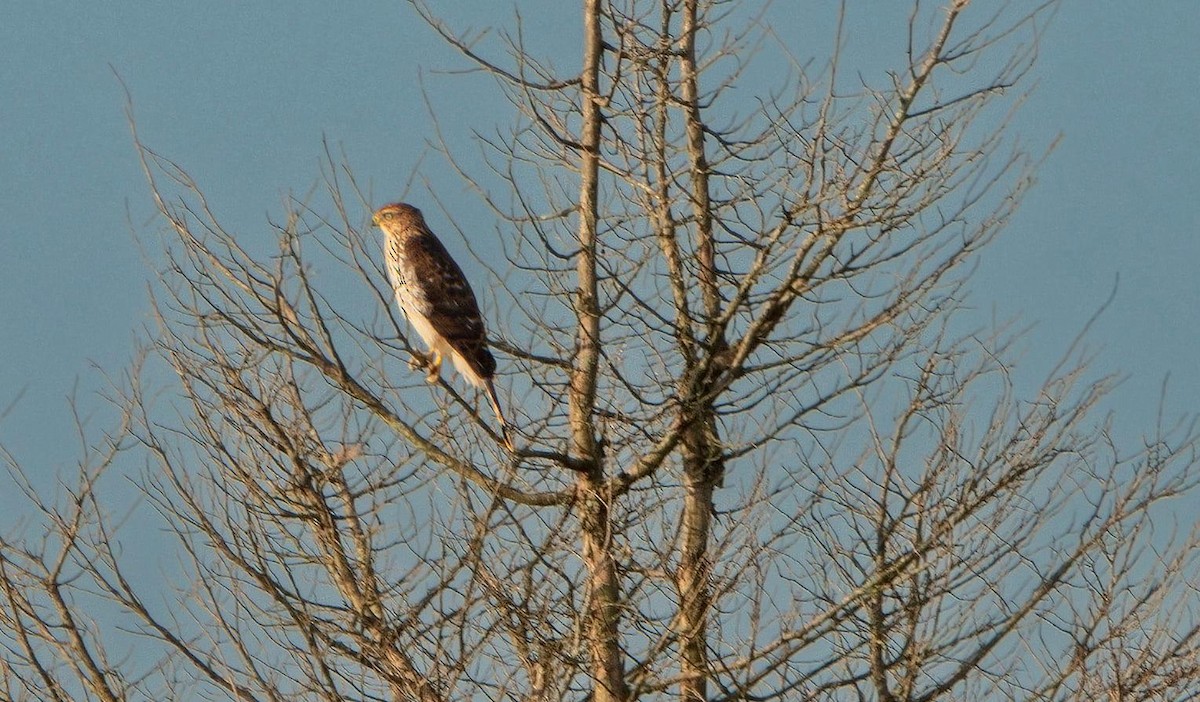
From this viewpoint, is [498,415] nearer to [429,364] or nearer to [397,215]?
[429,364]

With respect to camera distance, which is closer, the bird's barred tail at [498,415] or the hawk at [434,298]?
the bird's barred tail at [498,415]

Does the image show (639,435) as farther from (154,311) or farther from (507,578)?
(154,311)

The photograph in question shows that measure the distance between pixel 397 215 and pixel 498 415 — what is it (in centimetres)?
274

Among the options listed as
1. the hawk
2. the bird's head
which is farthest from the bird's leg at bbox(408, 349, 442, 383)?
the bird's head

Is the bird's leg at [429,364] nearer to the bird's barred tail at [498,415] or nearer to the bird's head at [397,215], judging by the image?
the bird's barred tail at [498,415]

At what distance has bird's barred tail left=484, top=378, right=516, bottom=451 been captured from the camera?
705 centimetres

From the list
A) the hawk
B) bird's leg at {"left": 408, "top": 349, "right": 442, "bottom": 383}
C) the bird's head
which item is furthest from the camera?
the bird's head

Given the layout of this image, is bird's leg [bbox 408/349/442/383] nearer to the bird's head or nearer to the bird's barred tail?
the bird's barred tail

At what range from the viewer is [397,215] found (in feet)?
32.1

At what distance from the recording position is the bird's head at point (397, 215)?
974 cm

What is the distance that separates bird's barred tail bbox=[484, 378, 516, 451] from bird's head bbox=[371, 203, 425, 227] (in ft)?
6.99

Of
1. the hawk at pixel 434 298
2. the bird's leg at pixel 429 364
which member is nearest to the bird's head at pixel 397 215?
the hawk at pixel 434 298

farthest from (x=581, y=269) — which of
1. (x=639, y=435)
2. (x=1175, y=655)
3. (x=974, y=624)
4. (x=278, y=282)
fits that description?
(x=1175, y=655)

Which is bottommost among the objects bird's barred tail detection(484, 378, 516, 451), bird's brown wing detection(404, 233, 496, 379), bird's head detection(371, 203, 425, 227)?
bird's barred tail detection(484, 378, 516, 451)
